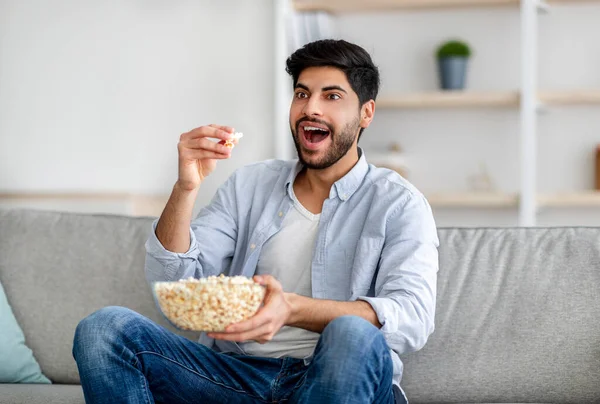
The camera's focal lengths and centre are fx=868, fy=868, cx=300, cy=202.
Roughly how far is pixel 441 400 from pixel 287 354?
41cm

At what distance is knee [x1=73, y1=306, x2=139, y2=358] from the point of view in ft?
5.45

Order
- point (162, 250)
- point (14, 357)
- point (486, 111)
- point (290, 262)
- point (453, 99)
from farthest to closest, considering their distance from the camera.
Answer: point (486, 111)
point (453, 99)
point (14, 357)
point (290, 262)
point (162, 250)

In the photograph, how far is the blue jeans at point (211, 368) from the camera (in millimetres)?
1540

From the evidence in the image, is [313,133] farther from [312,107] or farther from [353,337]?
[353,337]

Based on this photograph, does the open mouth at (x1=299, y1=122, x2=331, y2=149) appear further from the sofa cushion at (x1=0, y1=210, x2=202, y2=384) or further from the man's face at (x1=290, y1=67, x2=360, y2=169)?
the sofa cushion at (x1=0, y1=210, x2=202, y2=384)

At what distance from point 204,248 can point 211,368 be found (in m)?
0.37

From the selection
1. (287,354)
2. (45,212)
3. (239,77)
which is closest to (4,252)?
(45,212)

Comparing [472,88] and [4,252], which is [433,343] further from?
[472,88]

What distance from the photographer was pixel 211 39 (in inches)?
161

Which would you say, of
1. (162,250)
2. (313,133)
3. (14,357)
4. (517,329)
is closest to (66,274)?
(14,357)

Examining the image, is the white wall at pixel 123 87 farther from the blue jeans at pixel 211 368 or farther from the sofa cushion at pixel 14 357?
the blue jeans at pixel 211 368

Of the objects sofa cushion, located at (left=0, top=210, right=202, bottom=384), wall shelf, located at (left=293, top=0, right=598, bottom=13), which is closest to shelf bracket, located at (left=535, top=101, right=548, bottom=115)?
wall shelf, located at (left=293, top=0, right=598, bottom=13)

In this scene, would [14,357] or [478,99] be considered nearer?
[14,357]

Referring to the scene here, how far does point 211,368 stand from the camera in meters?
1.83
